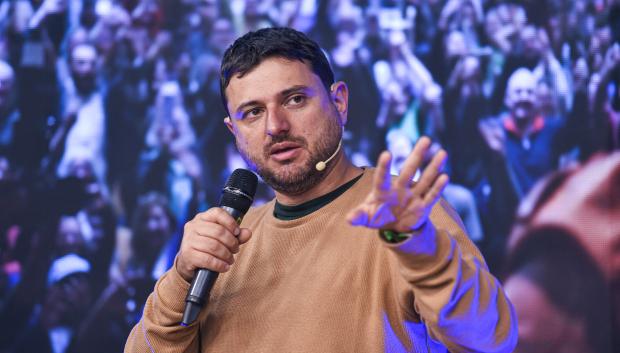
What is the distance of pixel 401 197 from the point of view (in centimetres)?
93

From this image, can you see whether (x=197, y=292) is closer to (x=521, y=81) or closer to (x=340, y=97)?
(x=340, y=97)

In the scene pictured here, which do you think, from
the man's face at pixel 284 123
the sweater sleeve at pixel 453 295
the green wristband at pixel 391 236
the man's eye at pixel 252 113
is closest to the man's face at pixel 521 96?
the man's face at pixel 284 123

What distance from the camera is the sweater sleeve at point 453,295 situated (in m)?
0.98

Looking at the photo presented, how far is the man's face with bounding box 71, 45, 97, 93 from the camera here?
101 inches

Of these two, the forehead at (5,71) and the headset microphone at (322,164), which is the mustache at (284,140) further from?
the forehead at (5,71)

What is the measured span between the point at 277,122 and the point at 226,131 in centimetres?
122

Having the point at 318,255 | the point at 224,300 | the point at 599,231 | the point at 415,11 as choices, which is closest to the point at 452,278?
the point at 318,255

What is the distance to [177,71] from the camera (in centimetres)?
258

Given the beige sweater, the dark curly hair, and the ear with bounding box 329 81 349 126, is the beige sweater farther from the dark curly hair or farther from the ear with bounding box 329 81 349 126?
the dark curly hair

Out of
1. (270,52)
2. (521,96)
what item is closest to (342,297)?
(270,52)

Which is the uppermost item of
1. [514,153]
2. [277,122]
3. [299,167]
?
[277,122]

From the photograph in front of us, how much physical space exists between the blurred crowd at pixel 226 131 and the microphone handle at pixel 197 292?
129 cm

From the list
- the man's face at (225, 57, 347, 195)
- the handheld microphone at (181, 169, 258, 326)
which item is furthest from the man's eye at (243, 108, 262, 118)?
the handheld microphone at (181, 169, 258, 326)

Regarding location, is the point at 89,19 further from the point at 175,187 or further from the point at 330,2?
the point at 330,2
